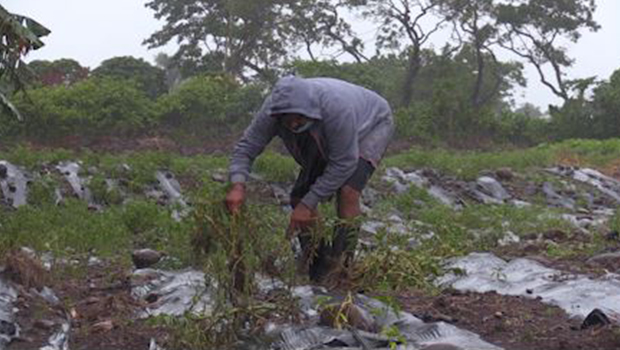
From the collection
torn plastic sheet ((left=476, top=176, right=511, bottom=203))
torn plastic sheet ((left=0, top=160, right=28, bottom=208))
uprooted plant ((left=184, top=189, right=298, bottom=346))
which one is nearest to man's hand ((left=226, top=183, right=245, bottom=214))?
uprooted plant ((left=184, top=189, right=298, bottom=346))

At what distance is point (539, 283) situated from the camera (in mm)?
5629

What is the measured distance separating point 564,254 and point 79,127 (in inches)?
565

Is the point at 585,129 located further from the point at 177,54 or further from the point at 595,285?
the point at 595,285

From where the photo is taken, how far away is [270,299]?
424 centimetres

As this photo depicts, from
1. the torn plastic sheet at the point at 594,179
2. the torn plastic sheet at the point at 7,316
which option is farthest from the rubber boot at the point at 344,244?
the torn plastic sheet at the point at 594,179

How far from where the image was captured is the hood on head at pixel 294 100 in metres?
4.48

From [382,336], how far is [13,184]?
8.54m

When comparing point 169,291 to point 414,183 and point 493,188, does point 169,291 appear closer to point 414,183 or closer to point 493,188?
point 414,183

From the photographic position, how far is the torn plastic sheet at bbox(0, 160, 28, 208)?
11195 millimetres

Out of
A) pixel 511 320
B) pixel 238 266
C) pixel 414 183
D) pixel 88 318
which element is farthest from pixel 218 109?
Result: pixel 238 266

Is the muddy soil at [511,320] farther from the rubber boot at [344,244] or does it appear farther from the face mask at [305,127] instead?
the face mask at [305,127]

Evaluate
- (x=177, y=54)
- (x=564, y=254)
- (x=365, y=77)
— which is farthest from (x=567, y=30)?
(x=564, y=254)

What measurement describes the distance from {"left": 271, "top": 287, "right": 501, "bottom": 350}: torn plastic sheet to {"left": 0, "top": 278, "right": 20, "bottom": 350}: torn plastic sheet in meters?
1.09

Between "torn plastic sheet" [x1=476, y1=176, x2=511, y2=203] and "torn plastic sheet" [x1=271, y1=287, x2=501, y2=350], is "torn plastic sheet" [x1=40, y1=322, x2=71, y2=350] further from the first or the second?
"torn plastic sheet" [x1=476, y1=176, x2=511, y2=203]
